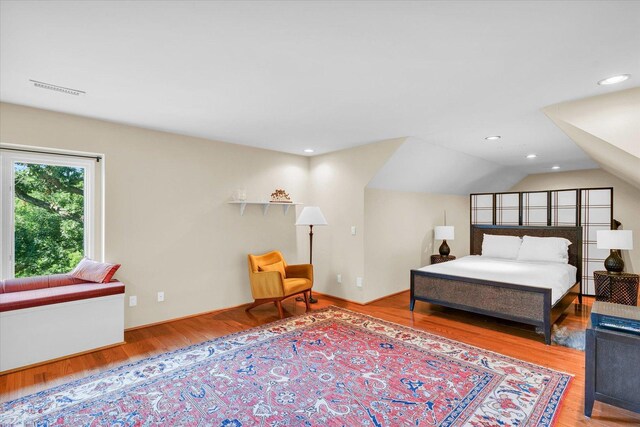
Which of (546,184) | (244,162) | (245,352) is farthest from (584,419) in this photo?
(546,184)

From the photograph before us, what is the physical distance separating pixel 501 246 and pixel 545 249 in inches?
24.5

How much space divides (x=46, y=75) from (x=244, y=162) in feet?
8.42

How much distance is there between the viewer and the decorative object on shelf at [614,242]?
12.6ft

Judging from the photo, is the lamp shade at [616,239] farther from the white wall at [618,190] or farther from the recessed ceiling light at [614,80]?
the white wall at [618,190]

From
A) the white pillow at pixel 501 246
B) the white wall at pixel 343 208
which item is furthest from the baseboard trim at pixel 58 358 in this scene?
the white pillow at pixel 501 246

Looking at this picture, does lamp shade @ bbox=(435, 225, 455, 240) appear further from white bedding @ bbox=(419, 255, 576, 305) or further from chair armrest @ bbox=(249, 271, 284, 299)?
chair armrest @ bbox=(249, 271, 284, 299)

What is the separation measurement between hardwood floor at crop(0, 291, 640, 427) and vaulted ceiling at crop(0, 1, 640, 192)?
2.42 m

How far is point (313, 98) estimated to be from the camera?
2.91 metres

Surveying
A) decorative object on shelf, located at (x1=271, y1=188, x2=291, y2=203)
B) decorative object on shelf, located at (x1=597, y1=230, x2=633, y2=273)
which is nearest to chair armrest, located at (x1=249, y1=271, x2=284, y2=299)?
decorative object on shelf, located at (x1=271, y1=188, x2=291, y2=203)

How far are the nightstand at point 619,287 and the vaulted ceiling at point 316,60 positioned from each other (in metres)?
2.27

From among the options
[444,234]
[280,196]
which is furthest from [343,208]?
[444,234]

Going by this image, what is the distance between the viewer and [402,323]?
3.93 meters

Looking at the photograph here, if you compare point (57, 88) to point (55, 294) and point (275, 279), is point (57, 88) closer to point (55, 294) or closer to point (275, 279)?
point (55, 294)

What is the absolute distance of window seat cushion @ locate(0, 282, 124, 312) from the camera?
2773mm
